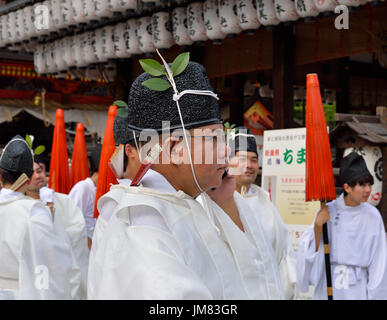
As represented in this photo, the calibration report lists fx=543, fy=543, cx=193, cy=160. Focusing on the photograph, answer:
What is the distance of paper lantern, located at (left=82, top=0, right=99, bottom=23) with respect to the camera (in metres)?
9.45

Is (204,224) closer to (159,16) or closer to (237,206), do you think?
(237,206)

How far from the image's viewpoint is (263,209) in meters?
5.18

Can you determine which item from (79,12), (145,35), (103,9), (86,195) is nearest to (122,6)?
(103,9)

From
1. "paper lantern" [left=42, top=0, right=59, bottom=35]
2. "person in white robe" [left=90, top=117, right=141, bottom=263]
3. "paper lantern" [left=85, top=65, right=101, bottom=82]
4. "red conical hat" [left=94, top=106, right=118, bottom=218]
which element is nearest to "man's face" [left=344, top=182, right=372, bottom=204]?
"red conical hat" [left=94, top=106, right=118, bottom=218]

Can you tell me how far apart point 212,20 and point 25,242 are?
4563 millimetres

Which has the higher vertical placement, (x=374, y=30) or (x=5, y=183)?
(x=374, y=30)

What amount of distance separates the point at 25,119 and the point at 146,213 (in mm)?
14990

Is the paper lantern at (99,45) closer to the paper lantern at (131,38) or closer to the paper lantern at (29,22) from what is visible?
the paper lantern at (131,38)

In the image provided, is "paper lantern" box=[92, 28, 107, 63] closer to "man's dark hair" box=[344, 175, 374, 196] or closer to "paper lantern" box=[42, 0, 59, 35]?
"paper lantern" box=[42, 0, 59, 35]

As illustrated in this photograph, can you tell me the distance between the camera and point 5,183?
5.48 meters

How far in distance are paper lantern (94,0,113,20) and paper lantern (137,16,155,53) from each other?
1.83ft

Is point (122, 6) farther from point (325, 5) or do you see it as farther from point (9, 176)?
point (9, 176)

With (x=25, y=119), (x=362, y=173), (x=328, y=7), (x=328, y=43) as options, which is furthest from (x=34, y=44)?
(x=362, y=173)

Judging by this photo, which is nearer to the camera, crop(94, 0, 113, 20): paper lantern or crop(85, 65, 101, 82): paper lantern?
crop(94, 0, 113, 20): paper lantern
